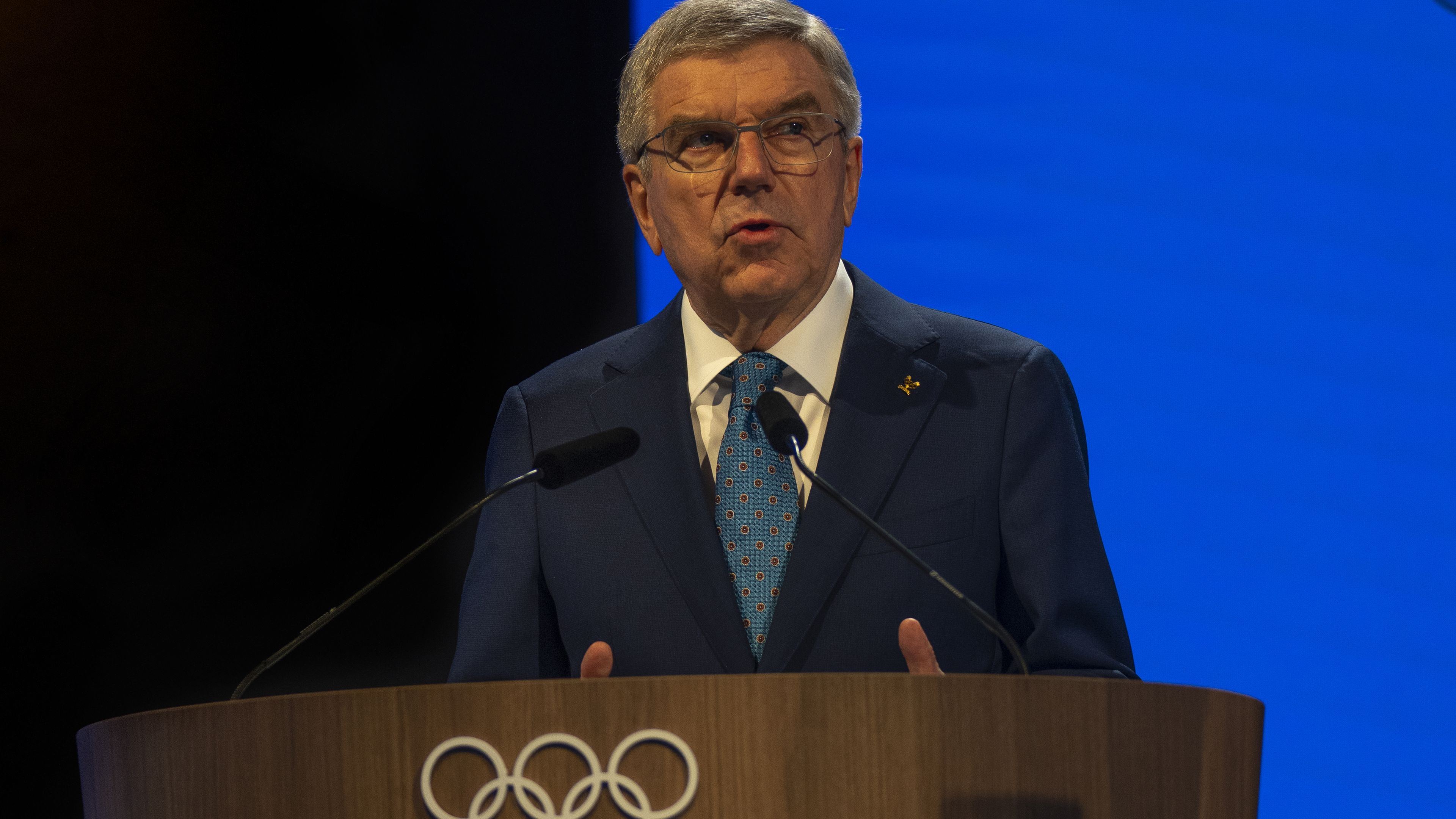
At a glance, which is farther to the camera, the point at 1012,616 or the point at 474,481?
the point at 474,481

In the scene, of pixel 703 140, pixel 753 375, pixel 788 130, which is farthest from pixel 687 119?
pixel 753 375

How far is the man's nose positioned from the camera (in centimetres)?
174

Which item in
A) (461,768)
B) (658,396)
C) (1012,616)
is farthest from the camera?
(658,396)

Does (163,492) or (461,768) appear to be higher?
(163,492)

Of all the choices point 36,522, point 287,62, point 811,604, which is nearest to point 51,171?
point 287,62

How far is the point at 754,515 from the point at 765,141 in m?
0.51

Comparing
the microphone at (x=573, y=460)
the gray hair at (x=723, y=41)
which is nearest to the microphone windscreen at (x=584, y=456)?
the microphone at (x=573, y=460)

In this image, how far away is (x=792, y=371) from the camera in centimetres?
177

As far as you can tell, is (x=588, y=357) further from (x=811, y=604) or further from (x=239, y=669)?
(x=239, y=669)

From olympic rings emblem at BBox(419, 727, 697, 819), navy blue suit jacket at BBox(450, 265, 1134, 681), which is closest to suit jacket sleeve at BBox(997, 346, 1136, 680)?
navy blue suit jacket at BBox(450, 265, 1134, 681)

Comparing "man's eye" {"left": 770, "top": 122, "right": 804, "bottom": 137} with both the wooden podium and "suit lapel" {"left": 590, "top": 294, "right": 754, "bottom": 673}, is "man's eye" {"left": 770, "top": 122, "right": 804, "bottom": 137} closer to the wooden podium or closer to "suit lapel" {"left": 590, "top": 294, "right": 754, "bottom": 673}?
"suit lapel" {"left": 590, "top": 294, "right": 754, "bottom": 673}

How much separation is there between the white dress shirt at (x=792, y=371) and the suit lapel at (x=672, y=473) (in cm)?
3

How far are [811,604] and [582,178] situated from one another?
1389mm

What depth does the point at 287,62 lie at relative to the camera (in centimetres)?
250
